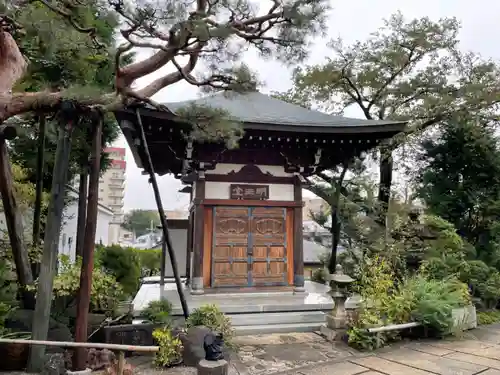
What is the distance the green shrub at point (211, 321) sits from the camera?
4.91 metres

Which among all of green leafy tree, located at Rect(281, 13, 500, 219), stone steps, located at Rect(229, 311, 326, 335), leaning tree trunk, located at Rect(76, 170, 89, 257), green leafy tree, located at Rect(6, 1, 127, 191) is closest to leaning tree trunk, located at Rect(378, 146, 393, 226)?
green leafy tree, located at Rect(281, 13, 500, 219)

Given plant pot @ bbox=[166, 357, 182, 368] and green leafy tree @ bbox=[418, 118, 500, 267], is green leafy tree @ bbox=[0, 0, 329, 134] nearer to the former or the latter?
plant pot @ bbox=[166, 357, 182, 368]

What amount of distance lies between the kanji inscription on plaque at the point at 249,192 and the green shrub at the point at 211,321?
3308 mm

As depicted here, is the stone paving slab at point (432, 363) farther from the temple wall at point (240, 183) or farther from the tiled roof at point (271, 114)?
the tiled roof at point (271, 114)

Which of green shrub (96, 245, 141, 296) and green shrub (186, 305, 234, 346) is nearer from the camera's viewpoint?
green shrub (186, 305, 234, 346)

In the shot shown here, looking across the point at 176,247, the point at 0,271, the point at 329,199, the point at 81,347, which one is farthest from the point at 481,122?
the point at 0,271

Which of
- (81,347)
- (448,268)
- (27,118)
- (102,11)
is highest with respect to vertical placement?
(102,11)

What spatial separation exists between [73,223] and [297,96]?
36.4 ft

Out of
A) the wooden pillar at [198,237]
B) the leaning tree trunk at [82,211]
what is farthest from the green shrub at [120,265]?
the wooden pillar at [198,237]

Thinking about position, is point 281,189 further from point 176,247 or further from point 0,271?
point 0,271

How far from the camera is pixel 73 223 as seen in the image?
51.0 feet

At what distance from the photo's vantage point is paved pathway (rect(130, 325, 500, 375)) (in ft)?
14.0

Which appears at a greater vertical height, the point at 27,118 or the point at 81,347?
the point at 27,118

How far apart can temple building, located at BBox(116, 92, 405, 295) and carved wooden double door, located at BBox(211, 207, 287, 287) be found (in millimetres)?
21
